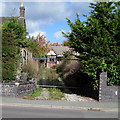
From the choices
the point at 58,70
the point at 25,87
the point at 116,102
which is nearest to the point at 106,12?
the point at 116,102

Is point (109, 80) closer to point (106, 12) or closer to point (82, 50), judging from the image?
point (82, 50)

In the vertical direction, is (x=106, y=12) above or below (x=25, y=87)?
above

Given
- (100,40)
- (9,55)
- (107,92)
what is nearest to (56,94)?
(107,92)

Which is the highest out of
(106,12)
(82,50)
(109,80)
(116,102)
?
(106,12)

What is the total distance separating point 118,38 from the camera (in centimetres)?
1563

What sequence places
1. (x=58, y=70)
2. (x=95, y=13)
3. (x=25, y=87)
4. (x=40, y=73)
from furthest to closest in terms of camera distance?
(x=58, y=70), (x=40, y=73), (x=25, y=87), (x=95, y=13)

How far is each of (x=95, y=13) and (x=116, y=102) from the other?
5.87 metres

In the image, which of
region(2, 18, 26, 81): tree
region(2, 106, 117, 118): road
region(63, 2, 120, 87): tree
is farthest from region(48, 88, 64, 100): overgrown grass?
region(2, 106, 117, 118): road

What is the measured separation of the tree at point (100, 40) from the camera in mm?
15391

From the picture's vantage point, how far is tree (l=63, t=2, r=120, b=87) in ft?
50.5

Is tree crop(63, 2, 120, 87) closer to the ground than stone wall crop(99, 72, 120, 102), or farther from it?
farther from it

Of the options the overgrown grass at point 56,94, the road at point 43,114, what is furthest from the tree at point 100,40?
the road at point 43,114

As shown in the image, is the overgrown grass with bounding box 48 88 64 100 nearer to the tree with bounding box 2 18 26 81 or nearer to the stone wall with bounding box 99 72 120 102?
the stone wall with bounding box 99 72 120 102

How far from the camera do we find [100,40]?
1537 centimetres
